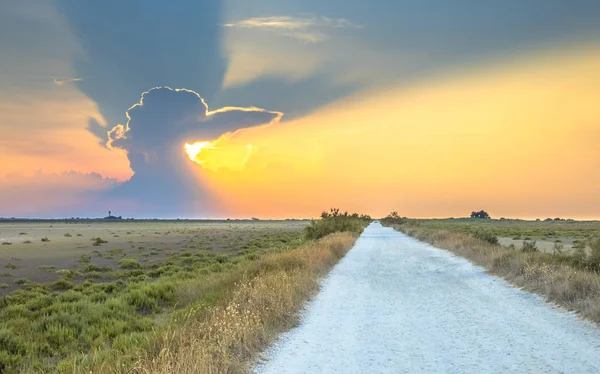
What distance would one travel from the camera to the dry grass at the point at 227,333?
19.7 feet

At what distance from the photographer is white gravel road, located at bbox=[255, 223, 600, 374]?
695cm

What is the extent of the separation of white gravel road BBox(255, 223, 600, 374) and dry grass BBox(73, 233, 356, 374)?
0.38 metres

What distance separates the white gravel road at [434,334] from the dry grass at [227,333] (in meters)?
0.38

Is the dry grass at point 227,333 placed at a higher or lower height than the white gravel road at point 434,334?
higher

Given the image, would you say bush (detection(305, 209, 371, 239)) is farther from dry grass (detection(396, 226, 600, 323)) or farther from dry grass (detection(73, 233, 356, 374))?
dry grass (detection(73, 233, 356, 374))

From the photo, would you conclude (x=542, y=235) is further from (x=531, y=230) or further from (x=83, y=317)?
(x=83, y=317)

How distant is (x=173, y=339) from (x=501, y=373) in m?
4.91

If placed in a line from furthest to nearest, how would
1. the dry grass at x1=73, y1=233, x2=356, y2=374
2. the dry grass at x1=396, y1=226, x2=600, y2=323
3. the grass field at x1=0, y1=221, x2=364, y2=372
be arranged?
the dry grass at x1=396, y1=226, x2=600, y2=323
the grass field at x1=0, y1=221, x2=364, y2=372
the dry grass at x1=73, y1=233, x2=356, y2=374

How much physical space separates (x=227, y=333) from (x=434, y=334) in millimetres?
4065

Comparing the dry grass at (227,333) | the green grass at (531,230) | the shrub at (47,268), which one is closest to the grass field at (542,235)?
the green grass at (531,230)

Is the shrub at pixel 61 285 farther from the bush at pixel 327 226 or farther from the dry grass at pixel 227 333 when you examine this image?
the bush at pixel 327 226

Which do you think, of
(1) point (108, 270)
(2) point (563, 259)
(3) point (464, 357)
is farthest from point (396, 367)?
(1) point (108, 270)

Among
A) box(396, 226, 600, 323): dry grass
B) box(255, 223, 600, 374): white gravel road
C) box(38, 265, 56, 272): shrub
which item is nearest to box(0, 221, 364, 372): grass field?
box(38, 265, 56, 272): shrub

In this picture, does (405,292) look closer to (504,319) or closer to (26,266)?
(504,319)
